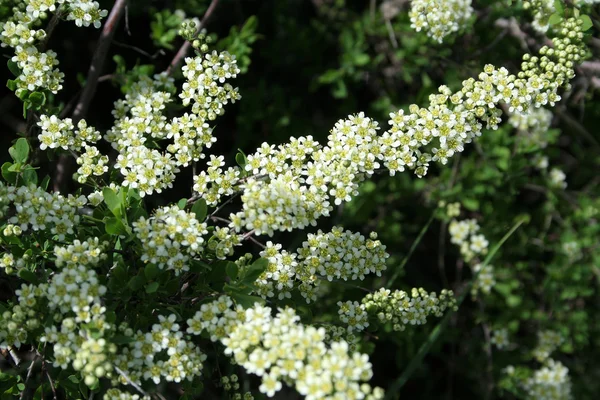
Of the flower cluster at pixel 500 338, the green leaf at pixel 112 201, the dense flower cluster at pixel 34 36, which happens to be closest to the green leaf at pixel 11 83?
the dense flower cluster at pixel 34 36

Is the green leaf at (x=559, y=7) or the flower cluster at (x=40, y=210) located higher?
the green leaf at (x=559, y=7)

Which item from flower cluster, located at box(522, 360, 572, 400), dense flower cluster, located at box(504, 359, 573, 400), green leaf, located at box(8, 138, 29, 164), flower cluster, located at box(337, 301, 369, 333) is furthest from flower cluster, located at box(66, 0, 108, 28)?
flower cluster, located at box(522, 360, 572, 400)

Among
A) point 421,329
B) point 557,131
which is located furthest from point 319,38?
point 421,329

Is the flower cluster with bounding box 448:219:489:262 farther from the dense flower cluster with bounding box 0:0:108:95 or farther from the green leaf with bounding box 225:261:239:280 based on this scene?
the dense flower cluster with bounding box 0:0:108:95

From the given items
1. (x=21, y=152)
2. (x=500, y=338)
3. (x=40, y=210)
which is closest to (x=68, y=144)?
(x=21, y=152)

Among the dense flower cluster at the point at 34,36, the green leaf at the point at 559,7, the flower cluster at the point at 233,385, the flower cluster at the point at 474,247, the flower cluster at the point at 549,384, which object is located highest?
the green leaf at the point at 559,7

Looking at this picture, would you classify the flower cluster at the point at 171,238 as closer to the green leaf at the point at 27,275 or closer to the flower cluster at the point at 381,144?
Answer: the flower cluster at the point at 381,144

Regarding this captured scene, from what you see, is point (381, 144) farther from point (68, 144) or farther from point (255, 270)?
point (68, 144)
